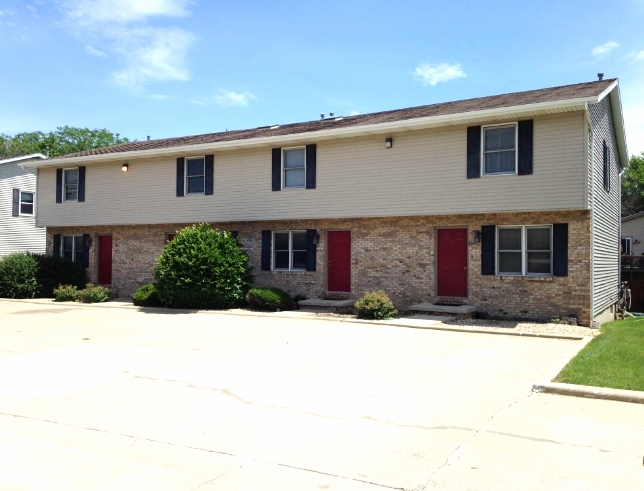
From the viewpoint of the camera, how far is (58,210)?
74.5 ft

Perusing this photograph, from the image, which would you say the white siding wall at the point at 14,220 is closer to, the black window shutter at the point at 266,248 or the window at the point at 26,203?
the window at the point at 26,203

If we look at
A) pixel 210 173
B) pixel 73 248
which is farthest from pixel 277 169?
pixel 73 248

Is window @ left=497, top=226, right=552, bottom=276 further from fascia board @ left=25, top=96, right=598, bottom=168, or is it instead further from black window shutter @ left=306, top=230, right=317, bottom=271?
black window shutter @ left=306, top=230, right=317, bottom=271

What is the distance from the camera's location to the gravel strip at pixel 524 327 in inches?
490

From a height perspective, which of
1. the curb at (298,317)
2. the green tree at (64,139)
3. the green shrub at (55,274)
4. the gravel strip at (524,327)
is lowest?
the curb at (298,317)

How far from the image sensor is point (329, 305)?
1650 cm

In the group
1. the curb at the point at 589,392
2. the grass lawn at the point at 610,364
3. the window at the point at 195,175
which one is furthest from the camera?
the window at the point at 195,175

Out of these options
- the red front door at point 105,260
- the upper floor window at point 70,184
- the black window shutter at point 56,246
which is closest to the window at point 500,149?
the red front door at point 105,260

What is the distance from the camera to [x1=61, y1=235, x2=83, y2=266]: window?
23.1m

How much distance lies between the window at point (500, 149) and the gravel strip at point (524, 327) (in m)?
3.84

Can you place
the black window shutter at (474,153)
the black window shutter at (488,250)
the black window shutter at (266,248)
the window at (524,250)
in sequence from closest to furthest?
the window at (524,250) < the black window shutter at (474,153) < the black window shutter at (488,250) < the black window shutter at (266,248)

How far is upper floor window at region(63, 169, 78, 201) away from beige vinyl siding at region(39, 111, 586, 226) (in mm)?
489

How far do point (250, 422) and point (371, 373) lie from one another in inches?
115

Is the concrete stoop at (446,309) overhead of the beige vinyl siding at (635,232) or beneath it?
beneath
